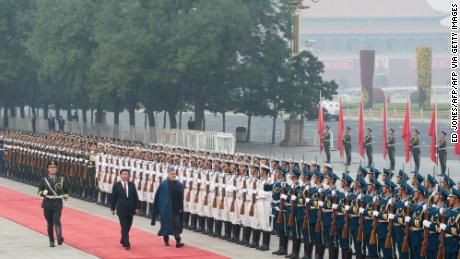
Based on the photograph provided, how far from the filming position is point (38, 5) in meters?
68.6

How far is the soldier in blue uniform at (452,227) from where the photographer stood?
18.2 metres

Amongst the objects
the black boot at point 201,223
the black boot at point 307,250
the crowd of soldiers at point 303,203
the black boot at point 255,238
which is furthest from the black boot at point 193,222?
the black boot at point 307,250

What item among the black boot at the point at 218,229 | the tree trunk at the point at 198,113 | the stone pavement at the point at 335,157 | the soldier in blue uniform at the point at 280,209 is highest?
the tree trunk at the point at 198,113

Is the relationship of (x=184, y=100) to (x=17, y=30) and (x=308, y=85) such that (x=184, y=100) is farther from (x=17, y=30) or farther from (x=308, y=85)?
(x=17, y=30)

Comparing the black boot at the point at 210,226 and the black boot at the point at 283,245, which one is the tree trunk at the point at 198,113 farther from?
the black boot at the point at 283,245

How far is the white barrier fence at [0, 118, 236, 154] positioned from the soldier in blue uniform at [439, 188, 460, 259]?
87.2 ft

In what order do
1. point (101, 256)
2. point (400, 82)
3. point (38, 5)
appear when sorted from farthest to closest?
point (400, 82) < point (38, 5) < point (101, 256)

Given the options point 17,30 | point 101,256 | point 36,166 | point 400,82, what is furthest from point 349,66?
point 101,256

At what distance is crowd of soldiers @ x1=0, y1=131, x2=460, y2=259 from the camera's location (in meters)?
19.0

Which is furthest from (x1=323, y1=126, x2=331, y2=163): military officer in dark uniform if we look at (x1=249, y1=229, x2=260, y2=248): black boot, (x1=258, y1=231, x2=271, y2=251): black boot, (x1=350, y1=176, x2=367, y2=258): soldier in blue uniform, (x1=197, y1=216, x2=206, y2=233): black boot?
(x1=350, y1=176, x2=367, y2=258): soldier in blue uniform

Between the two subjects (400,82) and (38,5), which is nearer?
(38,5)

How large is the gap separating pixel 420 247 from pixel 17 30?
2125 inches

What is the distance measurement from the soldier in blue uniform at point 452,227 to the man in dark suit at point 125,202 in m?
7.17

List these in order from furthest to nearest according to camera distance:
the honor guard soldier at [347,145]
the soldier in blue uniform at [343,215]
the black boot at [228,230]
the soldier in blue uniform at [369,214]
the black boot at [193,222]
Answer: the honor guard soldier at [347,145] < the black boot at [193,222] < the black boot at [228,230] < the soldier in blue uniform at [343,215] < the soldier in blue uniform at [369,214]
